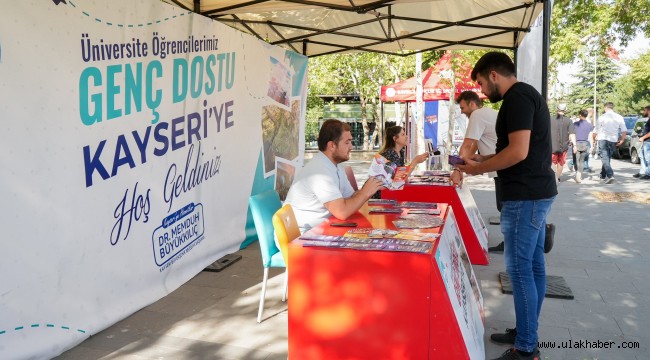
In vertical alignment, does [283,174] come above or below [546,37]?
below

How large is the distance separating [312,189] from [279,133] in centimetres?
385

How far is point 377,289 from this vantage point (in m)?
2.66

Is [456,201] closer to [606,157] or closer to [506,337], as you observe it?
[506,337]

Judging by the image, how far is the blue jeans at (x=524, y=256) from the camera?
9.89 feet

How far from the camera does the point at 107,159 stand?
3.85m

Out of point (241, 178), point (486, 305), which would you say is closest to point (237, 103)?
point (241, 178)

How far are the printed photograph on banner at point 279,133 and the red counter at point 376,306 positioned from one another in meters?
4.05

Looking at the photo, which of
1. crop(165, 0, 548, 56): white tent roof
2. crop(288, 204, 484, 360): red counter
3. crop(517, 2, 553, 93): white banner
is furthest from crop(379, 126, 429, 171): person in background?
crop(288, 204, 484, 360): red counter

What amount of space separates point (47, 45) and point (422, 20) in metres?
4.16

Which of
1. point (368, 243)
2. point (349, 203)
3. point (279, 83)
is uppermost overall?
point (279, 83)

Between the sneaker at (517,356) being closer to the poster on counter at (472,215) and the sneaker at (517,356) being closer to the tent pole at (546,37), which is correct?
the tent pole at (546,37)

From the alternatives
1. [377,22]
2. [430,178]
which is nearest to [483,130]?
[430,178]

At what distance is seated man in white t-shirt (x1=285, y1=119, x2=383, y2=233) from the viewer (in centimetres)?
343

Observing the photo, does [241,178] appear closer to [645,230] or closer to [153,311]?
[153,311]
